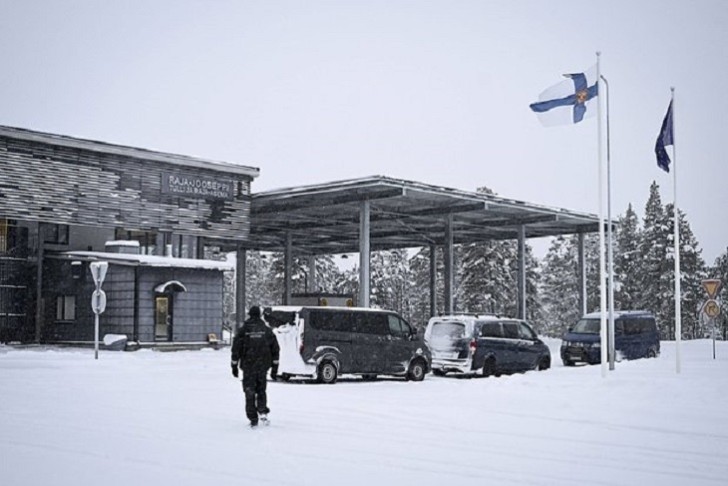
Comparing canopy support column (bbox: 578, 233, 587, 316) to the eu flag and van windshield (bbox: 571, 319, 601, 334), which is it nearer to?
van windshield (bbox: 571, 319, 601, 334)

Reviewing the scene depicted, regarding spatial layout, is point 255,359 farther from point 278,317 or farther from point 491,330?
point 491,330

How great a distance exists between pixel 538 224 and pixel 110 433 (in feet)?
117

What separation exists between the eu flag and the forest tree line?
33.4m

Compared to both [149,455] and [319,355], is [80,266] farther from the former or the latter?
[149,455]

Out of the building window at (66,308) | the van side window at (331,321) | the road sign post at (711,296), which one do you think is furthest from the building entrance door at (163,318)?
the road sign post at (711,296)

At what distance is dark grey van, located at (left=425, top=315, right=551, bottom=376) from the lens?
22578mm

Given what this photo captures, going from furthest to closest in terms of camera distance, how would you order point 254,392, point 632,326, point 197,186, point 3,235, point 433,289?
1. point 433,289
2. point 197,186
3. point 3,235
4. point 632,326
5. point 254,392

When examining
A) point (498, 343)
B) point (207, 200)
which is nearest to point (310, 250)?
point (207, 200)

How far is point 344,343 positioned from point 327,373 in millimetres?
843

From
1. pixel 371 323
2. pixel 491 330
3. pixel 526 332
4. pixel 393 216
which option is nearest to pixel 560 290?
pixel 393 216

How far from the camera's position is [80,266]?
33.3 metres

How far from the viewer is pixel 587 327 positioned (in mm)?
28062

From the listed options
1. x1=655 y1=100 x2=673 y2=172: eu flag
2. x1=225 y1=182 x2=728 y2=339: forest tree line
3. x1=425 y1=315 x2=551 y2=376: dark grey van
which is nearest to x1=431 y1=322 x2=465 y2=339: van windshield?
x1=425 y1=315 x2=551 y2=376: dark grey van

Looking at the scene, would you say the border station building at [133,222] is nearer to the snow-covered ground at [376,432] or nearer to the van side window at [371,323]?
the van side window at [371,323]
